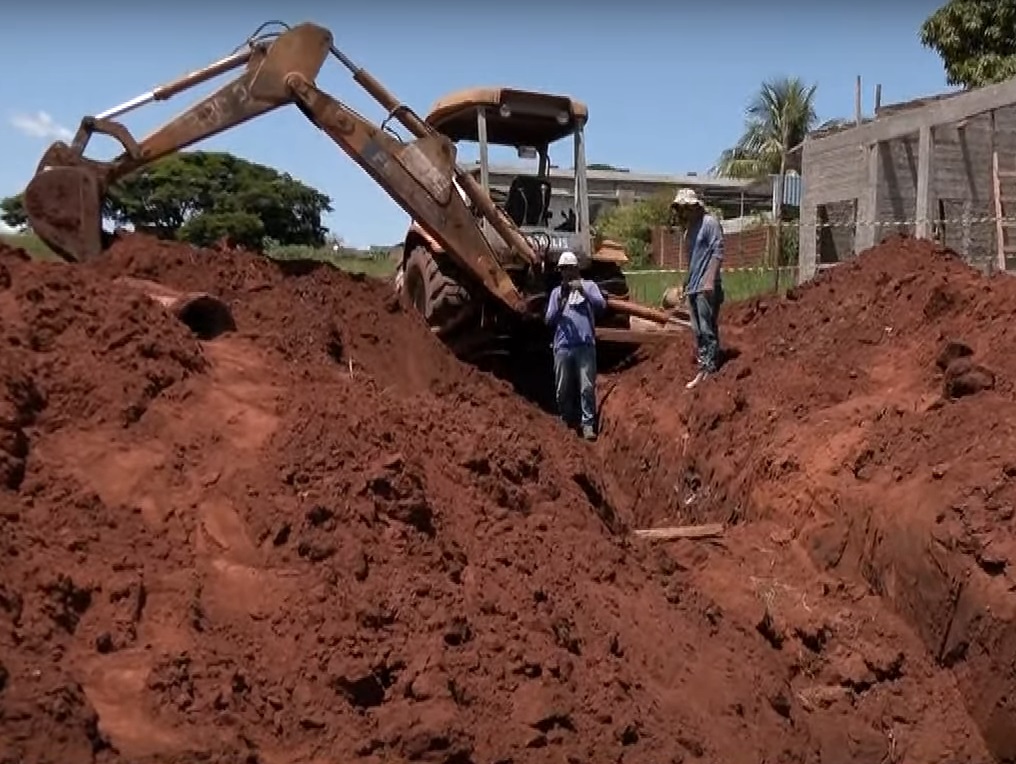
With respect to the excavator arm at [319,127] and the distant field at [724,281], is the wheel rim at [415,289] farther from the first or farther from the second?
the distant field at [724,281]

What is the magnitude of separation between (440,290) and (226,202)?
28227 millimetres

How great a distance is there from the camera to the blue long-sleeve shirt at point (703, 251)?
365 inches

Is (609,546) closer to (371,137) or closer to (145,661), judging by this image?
(145,661)

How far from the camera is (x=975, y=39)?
77.5 ft

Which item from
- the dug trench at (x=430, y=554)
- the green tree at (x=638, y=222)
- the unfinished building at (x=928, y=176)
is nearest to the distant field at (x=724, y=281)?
the unfinished building at (x=928, y=176)

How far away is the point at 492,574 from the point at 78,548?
178 centimetres

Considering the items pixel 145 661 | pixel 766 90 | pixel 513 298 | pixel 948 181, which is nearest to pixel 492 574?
pixel 145 661

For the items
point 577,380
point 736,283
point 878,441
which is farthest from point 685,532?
point 736,283

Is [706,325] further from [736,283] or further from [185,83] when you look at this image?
[736,283]

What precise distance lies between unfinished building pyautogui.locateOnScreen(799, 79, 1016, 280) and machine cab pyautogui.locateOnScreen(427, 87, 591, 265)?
599cm

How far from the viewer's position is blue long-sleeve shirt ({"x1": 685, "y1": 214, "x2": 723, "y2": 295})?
30.5 ft

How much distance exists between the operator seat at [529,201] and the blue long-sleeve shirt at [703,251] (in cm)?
222

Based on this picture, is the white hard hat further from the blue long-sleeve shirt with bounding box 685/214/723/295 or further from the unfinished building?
the unfinished building

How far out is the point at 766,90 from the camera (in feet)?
144
